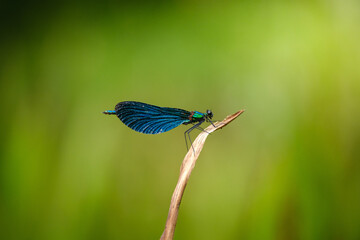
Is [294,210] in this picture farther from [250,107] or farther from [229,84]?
[229,84]

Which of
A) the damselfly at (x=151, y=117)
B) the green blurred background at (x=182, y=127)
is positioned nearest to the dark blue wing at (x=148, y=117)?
the damselfly at (x=151, y=117)

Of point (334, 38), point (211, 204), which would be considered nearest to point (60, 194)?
point (211, 204)

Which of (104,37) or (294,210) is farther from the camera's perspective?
→ (104,37)

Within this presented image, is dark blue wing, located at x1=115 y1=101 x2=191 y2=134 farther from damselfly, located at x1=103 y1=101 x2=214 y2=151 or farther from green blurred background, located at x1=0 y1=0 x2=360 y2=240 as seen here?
green blurred background, located at x1=0 y1=0 x2=360 y2=240

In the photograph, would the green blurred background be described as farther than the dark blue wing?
Yes

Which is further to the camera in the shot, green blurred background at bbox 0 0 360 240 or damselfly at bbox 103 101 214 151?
green blurred background at bbox 0 0 360 240

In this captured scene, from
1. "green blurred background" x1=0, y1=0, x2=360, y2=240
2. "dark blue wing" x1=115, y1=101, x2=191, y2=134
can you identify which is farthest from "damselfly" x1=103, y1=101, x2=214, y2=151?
"green blurred background" x1=0, y1=0, x2=360, y2=240
